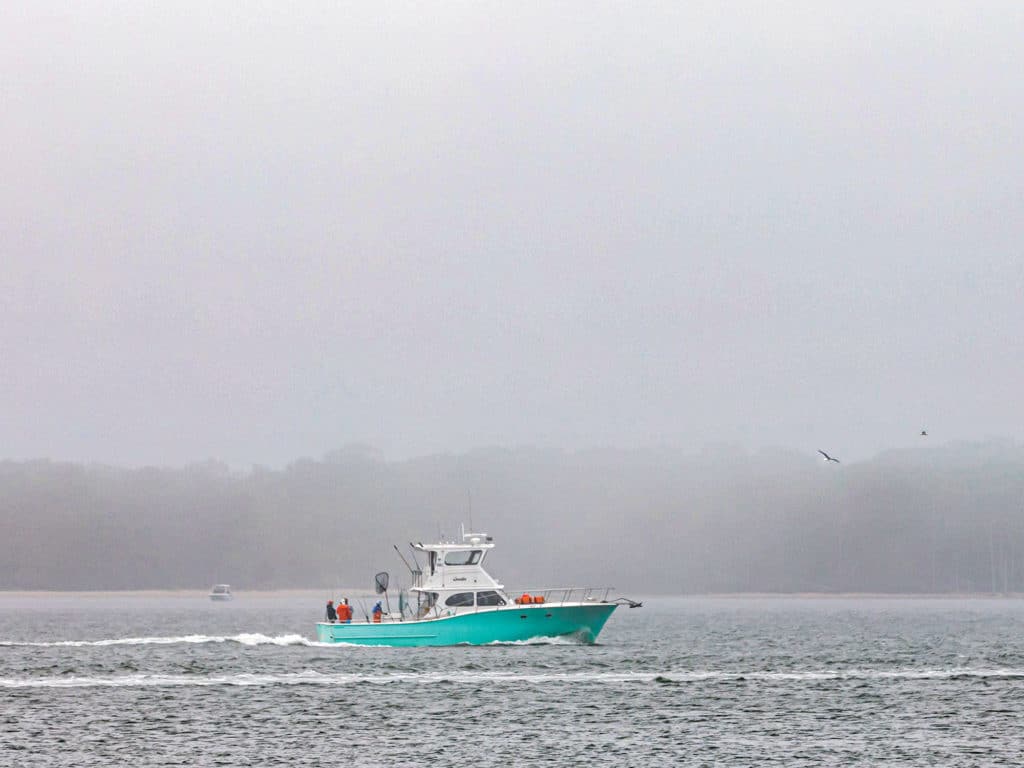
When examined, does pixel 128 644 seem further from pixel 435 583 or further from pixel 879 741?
pixel 879 741

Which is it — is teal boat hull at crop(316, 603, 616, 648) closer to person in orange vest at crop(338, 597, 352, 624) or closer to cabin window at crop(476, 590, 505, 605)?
person in orange vest at crop(338, 597, 352, 624)

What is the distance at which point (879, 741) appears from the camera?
59531mm

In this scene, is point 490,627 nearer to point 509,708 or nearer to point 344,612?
point 344,612

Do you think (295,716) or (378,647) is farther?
(378,647)

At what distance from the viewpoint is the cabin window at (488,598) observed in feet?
322

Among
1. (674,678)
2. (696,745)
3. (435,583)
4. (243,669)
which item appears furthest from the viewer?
(435,583)

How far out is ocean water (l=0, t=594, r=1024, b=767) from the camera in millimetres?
57281

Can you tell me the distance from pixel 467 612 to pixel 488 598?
2.99 metres

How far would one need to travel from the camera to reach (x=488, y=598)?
98375 millimetres

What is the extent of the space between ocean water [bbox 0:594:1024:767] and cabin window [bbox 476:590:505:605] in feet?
10.2

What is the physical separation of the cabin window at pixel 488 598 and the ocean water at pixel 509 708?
3.11m

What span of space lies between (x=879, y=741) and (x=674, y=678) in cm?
2612

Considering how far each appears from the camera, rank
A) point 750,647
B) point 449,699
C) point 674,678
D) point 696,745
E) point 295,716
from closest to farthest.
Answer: point 696,745 → point 295,716 → point 449,699 → point 674,678 → point 750,647

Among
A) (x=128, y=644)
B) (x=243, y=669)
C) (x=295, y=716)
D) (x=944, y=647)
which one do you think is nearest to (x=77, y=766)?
(x=295, y=716)
